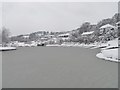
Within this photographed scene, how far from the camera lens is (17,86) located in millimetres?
8008

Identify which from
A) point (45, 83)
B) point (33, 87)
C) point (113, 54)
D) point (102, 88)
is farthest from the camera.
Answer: point (113, 54)

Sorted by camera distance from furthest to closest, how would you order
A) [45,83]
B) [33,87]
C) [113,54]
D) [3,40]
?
[3,40], [113,54], [45,83], [33,87]

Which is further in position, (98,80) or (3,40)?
(3,40)

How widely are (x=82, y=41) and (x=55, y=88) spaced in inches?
2143

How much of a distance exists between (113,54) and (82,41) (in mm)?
45519

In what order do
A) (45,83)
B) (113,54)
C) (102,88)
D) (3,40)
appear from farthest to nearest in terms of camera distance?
(3,40) → (113,54) → (45,83) → (102,88)

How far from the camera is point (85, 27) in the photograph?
82000 mm

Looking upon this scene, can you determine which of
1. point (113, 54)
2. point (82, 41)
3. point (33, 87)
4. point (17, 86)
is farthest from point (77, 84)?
point (82, 41)

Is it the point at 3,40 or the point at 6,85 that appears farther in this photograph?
the point at 3,40

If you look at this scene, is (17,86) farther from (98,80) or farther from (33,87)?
(98,80)

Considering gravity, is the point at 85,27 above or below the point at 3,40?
above

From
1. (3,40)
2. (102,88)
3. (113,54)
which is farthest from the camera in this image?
(3,40)

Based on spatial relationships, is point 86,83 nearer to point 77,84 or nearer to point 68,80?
point 77,84

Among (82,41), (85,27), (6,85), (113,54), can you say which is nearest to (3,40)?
(82,41)
